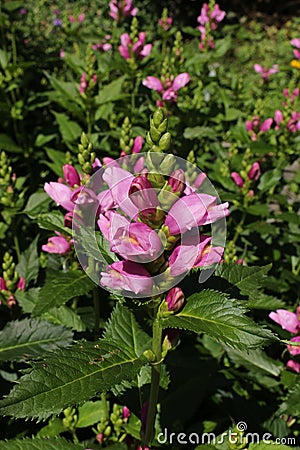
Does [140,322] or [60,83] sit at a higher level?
[60,83]

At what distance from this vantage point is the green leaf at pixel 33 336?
6.41 feet

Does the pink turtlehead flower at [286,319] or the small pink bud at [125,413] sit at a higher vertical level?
the pink turtlehead flower at [286,319]

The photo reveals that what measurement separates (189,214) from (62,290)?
73cm

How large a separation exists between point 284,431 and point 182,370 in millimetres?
497

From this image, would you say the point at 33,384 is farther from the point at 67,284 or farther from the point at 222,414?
the point at 222,414

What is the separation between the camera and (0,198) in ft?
8.49

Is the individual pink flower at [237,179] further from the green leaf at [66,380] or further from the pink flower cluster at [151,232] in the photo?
the green leaf at [66,380]

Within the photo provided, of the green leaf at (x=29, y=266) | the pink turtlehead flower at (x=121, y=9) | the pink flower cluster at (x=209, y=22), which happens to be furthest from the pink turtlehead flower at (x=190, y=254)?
the pink turtlehead flower at (x=121, y=9)

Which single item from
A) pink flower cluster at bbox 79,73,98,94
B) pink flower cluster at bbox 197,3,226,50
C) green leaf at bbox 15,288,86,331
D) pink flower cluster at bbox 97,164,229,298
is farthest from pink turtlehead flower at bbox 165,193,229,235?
pink flower cluster at bbox 197,3,226,50

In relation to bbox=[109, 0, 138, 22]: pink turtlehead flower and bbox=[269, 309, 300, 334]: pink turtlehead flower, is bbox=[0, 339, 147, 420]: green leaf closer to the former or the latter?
bbox=[269, 309, 300, 334]: pink turtlehead flower

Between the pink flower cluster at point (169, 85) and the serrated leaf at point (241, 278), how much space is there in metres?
1.82

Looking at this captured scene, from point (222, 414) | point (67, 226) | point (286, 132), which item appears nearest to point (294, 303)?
point (222, 414)

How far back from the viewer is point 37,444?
154 cm

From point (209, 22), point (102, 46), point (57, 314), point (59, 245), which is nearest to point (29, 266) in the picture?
point (57, 314)
